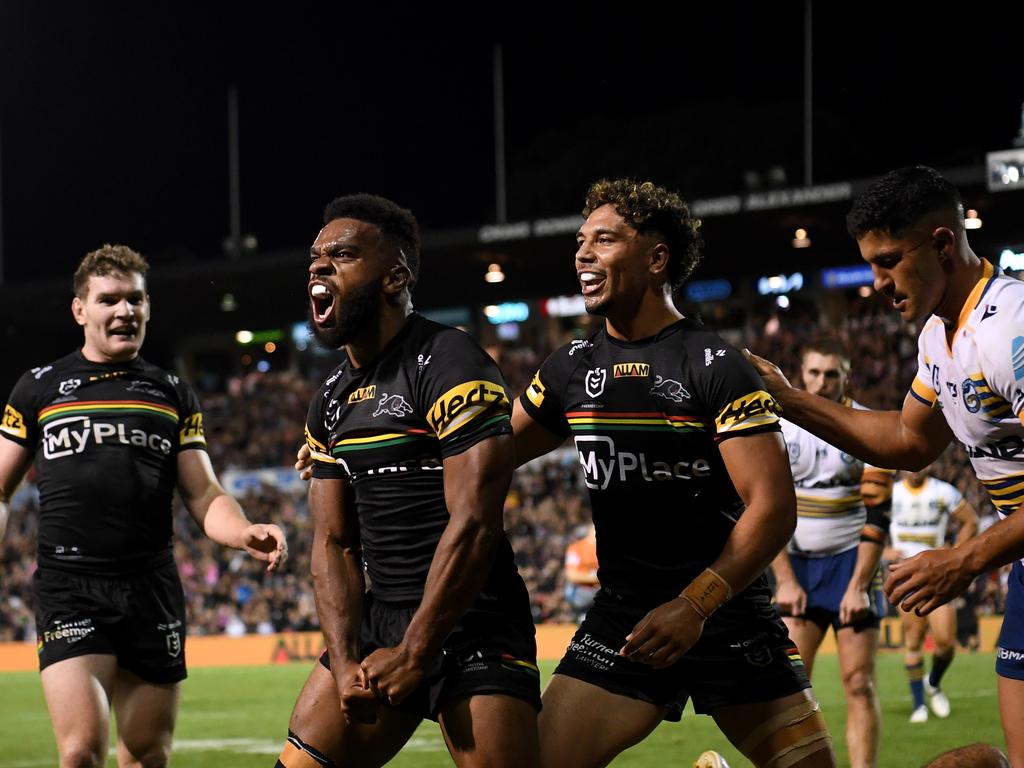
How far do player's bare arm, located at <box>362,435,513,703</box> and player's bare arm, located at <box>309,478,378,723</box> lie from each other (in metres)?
0.14

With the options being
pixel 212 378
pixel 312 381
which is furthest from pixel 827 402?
pixel 212 378

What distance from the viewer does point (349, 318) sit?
4363mm

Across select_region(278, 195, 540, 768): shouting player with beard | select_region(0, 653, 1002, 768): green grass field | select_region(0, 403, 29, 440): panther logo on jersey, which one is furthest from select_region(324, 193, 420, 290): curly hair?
select_region(0, 653, 1002, 768): green grass field

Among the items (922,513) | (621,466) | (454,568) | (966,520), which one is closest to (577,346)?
(621,466)

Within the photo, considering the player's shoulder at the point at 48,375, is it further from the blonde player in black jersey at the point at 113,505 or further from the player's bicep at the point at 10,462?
the player's bicep at the point at 10,462

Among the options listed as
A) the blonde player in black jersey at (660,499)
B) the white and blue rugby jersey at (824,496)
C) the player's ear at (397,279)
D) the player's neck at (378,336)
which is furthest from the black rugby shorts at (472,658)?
the white and blue rugby jersey at (824,496)

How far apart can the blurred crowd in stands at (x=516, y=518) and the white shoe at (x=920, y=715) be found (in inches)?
277

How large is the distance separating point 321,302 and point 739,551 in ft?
5.17

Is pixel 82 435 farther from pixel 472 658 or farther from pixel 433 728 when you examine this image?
pixel 433 728

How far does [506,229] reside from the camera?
28469 millimetres

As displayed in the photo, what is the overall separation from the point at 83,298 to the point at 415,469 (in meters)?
2.94

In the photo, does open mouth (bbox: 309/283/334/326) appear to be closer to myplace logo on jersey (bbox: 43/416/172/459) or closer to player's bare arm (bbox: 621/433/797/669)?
player's bare arm (bbox: 621/433/797/669)

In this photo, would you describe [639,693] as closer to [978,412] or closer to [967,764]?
[967,764]

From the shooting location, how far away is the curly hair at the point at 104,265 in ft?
21.2
